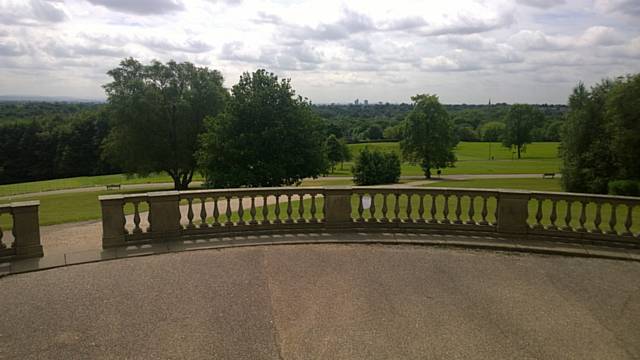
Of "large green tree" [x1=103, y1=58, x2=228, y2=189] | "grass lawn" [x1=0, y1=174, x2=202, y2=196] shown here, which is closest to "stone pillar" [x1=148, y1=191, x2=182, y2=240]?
"large green tree" [x1=103, y1=58, x2=228, y2=189]

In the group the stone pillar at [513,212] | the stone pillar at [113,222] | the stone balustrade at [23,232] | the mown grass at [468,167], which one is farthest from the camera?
the mown grass at [468,167]

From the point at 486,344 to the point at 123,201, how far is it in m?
7.04

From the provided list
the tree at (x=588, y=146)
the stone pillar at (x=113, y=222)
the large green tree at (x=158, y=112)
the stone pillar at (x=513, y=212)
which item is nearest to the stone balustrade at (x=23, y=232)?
the stone pillar at (x=113, y=222)

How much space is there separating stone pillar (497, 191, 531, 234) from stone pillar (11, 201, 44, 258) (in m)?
9.09

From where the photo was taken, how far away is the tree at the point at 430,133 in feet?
188

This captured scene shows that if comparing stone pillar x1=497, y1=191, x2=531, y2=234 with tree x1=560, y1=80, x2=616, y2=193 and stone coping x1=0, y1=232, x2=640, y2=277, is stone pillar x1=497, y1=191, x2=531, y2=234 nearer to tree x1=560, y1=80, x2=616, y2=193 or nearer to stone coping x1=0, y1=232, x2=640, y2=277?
stone coping x1=0, y1=232, x2=640, y2=277

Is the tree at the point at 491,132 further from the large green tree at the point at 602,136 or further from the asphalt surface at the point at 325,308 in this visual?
the asphalt surface at the point at 325,308

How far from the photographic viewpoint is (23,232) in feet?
28.3

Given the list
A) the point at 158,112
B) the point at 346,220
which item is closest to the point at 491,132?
the point at 158,112

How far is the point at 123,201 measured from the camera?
9.26 meters

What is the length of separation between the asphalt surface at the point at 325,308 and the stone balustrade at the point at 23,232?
921mm

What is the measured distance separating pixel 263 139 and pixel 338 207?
640 inches

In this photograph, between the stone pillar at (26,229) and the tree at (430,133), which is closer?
the stone pillar at (26,229)

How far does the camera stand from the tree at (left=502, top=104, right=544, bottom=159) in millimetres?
87938
